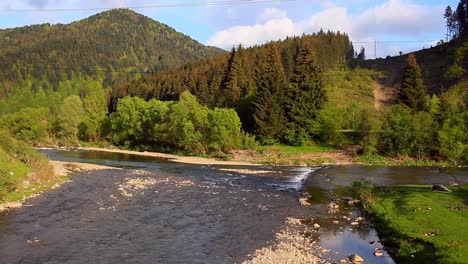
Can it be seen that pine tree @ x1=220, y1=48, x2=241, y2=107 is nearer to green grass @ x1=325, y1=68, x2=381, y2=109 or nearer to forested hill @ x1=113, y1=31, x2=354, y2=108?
forested hill @ x1=113, y1=31, x2=354, y2=108

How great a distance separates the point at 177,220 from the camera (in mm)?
33500

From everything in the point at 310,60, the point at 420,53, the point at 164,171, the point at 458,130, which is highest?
the point at 420,53

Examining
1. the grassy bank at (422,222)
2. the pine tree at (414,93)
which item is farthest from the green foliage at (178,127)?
the grassy bank at (422,222)

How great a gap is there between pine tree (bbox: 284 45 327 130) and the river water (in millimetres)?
30902

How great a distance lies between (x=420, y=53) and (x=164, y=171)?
146 meters

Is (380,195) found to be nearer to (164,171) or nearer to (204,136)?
(164,171)

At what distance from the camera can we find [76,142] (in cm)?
11100

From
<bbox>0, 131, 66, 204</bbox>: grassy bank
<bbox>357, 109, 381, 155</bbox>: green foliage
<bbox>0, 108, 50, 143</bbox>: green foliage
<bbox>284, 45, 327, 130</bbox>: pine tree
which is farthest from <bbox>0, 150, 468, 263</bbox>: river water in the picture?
<bbox>0, 108, 50, 143</bbox>: green foliage

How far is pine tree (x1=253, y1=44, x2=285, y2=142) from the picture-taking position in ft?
280

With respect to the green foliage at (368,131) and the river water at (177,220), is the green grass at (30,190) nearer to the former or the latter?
the river water at (177,220)

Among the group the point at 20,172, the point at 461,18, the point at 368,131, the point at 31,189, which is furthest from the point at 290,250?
the point at 461,18

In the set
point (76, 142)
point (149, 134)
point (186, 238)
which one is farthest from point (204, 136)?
point (186, 238)

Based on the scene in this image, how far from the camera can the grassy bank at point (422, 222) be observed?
2289 cm

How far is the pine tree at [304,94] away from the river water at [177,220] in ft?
101
